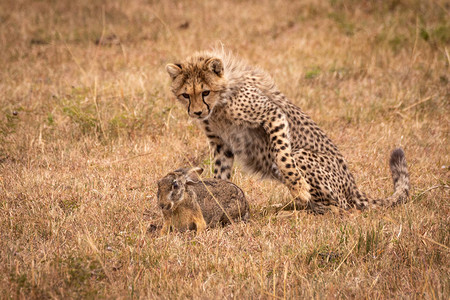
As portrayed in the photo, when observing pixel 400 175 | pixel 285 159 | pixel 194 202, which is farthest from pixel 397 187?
pixel 194 202

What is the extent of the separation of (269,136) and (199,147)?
163cm

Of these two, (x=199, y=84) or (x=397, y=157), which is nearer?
(x=199, y=84)

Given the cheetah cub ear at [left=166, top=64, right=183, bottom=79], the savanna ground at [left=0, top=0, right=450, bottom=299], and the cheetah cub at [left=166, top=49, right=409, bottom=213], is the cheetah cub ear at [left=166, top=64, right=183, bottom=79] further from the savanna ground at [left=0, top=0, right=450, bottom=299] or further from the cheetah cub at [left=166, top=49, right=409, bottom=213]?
the savanna ground at [left=0, top=0, right=450, bottom=299]

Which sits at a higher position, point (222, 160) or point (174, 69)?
point (174, 69)

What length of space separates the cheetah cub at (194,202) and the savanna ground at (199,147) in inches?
7.0

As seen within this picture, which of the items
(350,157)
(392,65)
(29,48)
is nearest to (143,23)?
(29,48)

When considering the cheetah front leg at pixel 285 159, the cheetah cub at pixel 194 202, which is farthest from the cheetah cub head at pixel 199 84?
the cheetah cub at pixel 194 202

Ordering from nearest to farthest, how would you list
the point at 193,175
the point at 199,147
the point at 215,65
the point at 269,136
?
1. the point at 193,175
2. the point at 215,65
3. the point at 269,136
4. the point at 199,147

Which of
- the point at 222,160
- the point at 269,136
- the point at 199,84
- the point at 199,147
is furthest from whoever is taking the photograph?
the point at 199,147

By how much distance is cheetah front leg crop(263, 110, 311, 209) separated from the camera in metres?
4.79

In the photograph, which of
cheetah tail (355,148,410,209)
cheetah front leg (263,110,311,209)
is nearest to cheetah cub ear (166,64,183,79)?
cheetah front leg (263,110,311,209)

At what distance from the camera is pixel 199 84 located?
4.75 m

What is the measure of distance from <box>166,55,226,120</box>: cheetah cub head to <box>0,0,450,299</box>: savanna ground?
690 millimetres

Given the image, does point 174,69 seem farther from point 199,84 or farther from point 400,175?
point 400,175
